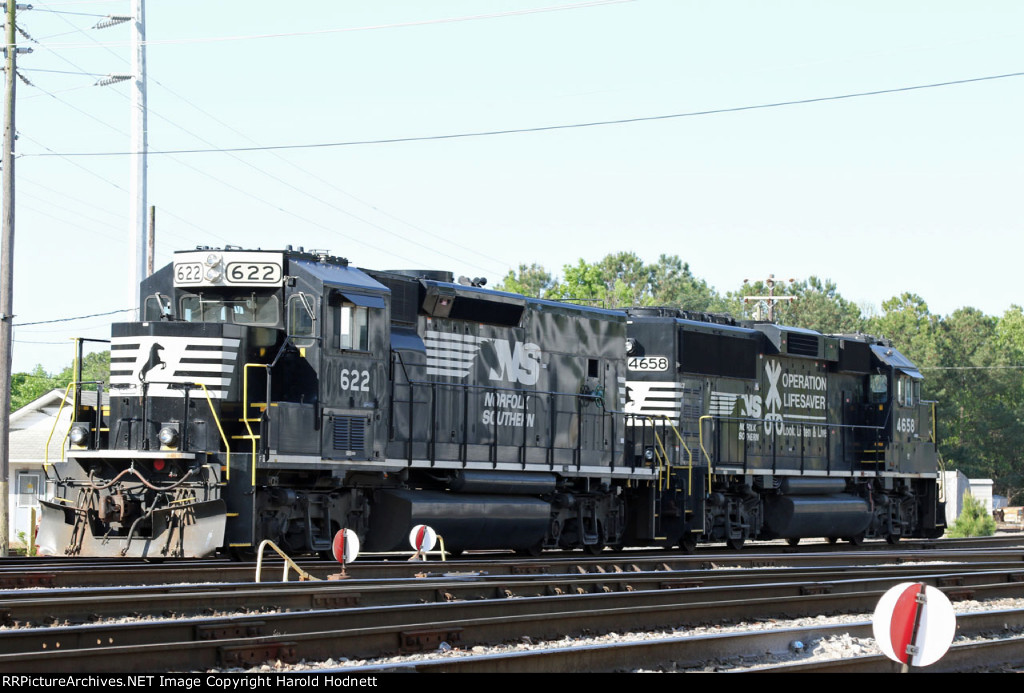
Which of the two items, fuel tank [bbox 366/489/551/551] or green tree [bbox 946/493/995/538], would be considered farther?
green tree [bbox 946/493/995/538]

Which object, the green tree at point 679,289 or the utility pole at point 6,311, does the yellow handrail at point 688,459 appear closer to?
the utility pole at point 6,311

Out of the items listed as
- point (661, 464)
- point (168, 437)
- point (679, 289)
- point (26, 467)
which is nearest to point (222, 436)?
point (168, 437)

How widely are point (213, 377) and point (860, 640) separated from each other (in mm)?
7776

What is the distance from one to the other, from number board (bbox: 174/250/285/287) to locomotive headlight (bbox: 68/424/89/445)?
6.64 feet

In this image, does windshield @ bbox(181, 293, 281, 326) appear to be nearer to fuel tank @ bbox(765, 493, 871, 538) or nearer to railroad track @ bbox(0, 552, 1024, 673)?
railroad track @ bbox(0, 552, 1024, 673)

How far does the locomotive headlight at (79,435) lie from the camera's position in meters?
14.2

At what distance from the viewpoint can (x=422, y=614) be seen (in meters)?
9.52

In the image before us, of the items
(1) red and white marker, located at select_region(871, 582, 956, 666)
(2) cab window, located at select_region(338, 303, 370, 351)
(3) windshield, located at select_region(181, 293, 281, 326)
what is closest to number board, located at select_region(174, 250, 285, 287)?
(3) windshield, located at select_region(181, 293, 281, 326)

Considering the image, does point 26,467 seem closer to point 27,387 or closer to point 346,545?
point 346,545

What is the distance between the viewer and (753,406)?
888 inches

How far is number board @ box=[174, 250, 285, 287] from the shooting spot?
1465cm

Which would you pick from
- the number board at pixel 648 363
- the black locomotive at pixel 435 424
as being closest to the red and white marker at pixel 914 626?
the black locomotive at pixel 435 424

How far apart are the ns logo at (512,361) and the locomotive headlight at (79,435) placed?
5648 millimetres
